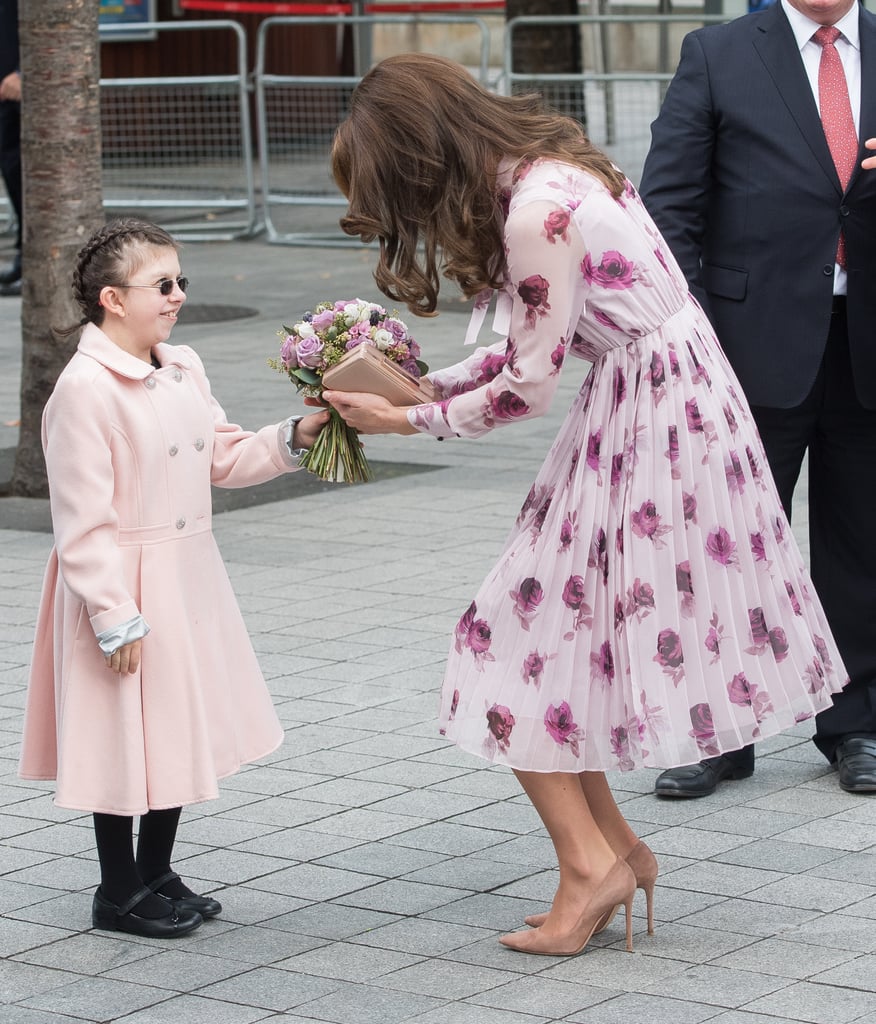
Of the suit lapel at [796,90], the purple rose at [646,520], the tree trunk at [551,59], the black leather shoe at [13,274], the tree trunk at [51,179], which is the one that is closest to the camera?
the purple rose at [646,520]

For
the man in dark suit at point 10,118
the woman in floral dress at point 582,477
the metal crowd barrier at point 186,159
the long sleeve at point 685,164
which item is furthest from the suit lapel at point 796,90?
the metal crowd barrier at point 186,159

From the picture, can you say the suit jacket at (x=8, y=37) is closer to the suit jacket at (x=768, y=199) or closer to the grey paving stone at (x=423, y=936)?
the suit jacket at (x=768, y=199)

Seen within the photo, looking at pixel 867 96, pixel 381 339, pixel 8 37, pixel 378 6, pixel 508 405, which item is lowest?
pixel 508 405

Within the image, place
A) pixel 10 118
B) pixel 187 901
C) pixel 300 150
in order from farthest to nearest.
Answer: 1. pixel 300 150
2. pixel 10 118
3. pixel 187 901

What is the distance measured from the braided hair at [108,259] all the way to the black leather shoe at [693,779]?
1.85 m

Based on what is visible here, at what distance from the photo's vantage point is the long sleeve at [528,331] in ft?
11.8

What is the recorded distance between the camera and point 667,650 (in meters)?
3.76

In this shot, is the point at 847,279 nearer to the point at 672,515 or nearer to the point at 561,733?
the point at 672,515

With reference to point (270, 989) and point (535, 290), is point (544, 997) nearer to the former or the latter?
point (270, 989)

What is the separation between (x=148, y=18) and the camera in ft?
73.4

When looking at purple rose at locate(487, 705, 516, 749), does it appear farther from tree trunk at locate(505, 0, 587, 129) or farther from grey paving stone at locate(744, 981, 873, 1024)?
tree trunk at locate(505, 0, 587, 129)

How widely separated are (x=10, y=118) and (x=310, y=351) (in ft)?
35.2

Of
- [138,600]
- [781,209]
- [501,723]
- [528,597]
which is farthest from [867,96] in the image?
[138,600]

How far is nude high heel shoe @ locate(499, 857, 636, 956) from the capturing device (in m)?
3.86
